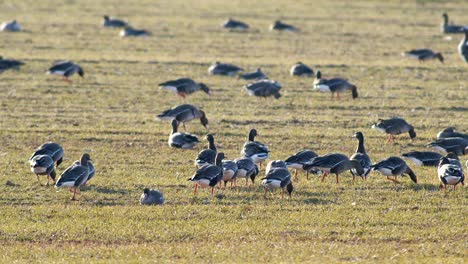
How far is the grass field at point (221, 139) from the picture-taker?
48.8 feet

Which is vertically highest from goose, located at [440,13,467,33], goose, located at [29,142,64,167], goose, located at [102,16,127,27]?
goose, located at [102,16,127,27]

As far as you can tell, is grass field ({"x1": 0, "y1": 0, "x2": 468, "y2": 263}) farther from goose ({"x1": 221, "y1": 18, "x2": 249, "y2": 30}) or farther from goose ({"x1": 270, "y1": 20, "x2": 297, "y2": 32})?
goose ({"x1": 270, "y1": 20, "x2": 297, "y2": 32})

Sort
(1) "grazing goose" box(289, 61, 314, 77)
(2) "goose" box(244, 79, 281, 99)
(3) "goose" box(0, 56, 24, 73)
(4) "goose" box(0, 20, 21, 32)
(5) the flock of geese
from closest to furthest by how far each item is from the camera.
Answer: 1. (5) the flock of geese
2. (2) "goose" box(244, 79, 281, 99)
3. (1) "grazing goose" box(289, 61, 314, 77)
4. (3) "goose" box(0, 56, 24, 73)
5. (4) "goose" box(0, 20, 21, 32)

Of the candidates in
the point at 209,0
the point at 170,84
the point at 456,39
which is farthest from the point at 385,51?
the point at 209,0

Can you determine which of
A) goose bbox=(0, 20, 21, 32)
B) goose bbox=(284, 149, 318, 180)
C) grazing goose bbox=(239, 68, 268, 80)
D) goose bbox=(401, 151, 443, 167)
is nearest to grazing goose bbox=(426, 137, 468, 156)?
goose bbox=(401, 151, 443, 167)

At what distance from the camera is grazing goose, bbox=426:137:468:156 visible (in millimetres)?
21297

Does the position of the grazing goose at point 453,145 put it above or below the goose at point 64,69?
below

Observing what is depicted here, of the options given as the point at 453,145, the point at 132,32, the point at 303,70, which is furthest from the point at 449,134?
the point at 132,32

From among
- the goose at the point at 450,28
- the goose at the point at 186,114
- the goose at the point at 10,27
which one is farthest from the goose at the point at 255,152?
the goose at the point at 10,27

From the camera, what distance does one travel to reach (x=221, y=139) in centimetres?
2366

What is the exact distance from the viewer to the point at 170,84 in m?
29.2

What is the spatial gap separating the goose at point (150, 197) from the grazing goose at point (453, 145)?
7248 millimetres

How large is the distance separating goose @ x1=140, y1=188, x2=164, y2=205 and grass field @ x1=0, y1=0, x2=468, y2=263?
0.20m

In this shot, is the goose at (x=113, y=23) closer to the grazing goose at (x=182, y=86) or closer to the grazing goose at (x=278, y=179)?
the grazing goose at (x=182, y=86)
